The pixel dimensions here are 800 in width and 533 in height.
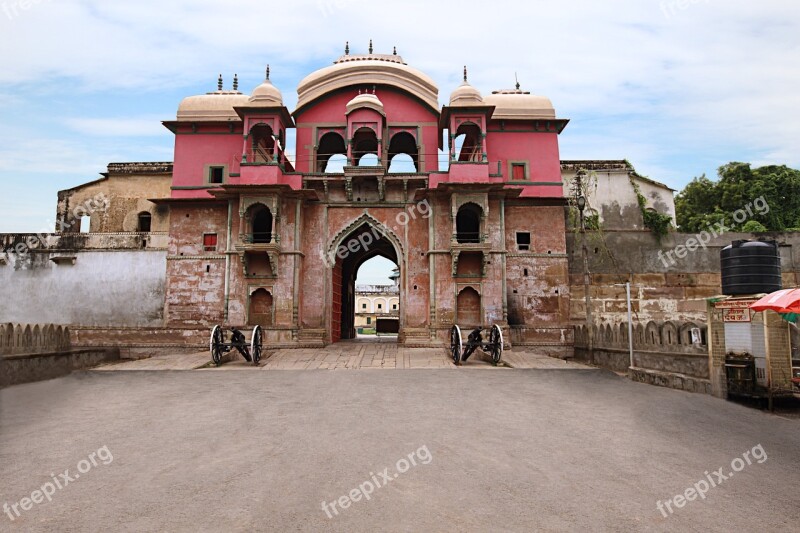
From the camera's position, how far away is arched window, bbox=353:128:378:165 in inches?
747

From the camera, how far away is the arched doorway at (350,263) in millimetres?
19062

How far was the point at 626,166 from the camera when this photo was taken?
2541 centimetres

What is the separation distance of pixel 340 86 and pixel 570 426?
53.1 feet

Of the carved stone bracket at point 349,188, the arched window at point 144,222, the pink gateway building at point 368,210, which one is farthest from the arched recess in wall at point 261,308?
the arched window at point 144,222

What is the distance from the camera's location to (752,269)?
28.1ft

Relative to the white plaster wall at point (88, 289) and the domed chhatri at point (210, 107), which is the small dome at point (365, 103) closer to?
the domed chhatri at point (210, 107)

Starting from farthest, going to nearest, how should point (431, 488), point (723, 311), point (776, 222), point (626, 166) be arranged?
point (776, 222), point (626, 166), point (723, 311), point (431, 488)

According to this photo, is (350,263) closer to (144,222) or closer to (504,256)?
(504,256)

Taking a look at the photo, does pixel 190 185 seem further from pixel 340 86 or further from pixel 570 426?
pixel 570 426

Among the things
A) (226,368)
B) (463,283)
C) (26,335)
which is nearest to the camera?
(26,335)

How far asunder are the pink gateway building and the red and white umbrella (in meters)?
9.88

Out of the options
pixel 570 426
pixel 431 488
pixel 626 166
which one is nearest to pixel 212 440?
pixel 431 488

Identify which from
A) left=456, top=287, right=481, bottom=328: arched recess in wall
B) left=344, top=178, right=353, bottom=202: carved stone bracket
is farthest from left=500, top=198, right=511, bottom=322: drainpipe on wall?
left=344, top=178, right=353, bottom=202: carved stone bracket

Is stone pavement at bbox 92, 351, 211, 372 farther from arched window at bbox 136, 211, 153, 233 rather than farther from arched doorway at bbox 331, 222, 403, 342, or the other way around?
arched window at bbox 136, 211, 153, 233
